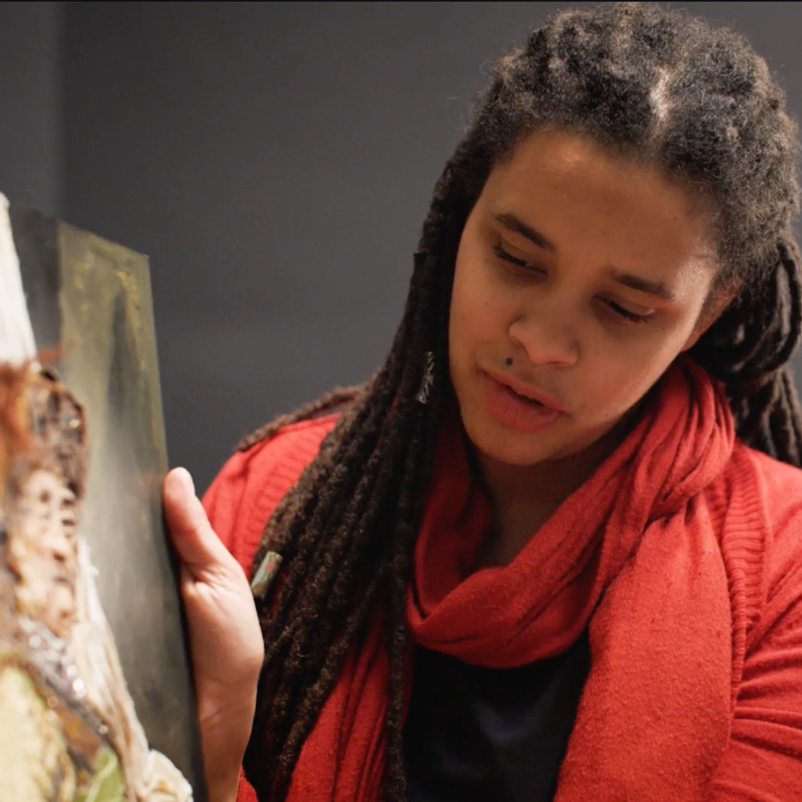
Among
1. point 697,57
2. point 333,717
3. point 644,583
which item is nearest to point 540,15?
point 697,57

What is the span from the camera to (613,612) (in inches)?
27.9

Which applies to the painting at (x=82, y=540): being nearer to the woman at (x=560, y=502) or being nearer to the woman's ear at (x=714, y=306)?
the woman at (x=560, y=502)

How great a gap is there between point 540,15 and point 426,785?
866mm

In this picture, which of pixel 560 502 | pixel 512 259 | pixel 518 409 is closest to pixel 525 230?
pixel 512 259

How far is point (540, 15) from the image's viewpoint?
43.8 inches

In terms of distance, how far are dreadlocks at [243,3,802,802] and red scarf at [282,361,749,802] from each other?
0.08 ft

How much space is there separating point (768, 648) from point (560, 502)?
0.68ft

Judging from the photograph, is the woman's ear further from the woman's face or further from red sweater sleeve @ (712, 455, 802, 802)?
red sweater sleeve @ (712, 455, 802, 802)

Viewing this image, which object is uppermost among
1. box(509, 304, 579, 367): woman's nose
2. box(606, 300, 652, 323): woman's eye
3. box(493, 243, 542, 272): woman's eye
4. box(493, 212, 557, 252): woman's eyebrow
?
box(493, 212, 557, 252): woman's eyebrow

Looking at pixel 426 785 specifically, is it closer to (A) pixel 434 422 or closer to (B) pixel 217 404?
(A) pixel 434 422

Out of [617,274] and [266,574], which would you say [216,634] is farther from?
[617,274]

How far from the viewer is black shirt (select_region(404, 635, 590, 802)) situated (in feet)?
2.29

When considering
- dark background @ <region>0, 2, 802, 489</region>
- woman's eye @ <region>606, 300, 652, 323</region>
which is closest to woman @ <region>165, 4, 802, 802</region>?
woman's eye @ <region>606, 300, 652, 323</region>

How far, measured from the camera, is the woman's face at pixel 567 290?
2.11 ft
